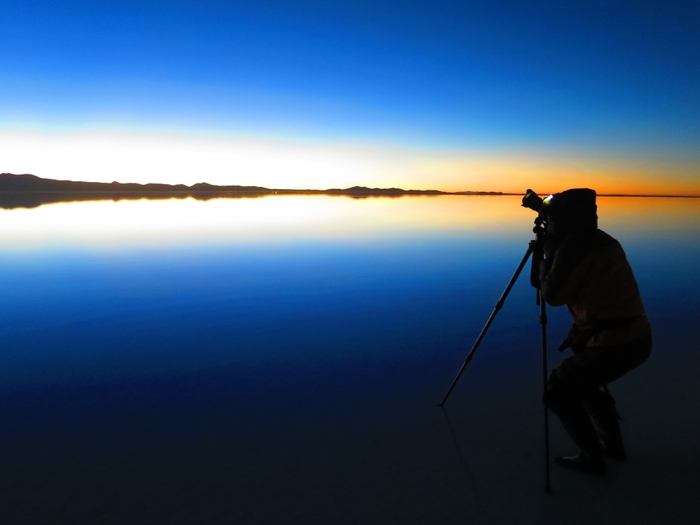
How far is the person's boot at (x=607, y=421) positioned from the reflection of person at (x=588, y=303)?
183 millimetres

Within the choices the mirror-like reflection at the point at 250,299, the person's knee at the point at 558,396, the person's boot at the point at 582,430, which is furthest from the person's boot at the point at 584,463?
the mirror-like reflection at the point at 250,299

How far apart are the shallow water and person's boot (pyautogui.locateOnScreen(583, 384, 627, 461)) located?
1.34m

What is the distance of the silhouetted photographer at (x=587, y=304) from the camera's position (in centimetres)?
245

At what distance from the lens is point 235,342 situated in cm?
525

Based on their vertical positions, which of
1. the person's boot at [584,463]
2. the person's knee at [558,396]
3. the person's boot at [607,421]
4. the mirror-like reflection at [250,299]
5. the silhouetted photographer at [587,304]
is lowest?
the mirror-like reflection at [250,299]

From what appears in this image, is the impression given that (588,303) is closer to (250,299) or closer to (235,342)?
(235,342)

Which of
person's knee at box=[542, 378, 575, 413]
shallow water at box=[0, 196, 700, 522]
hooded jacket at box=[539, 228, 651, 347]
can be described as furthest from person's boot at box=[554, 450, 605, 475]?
shallow water at box=[0, 196, 700, 522]

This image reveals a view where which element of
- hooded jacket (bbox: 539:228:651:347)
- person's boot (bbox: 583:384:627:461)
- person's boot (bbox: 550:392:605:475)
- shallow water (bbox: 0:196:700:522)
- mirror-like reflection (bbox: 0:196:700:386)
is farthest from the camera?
mirror-like reflection (bbox: 0:196:700:386)

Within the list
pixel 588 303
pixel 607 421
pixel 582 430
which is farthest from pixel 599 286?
pixel 607 421

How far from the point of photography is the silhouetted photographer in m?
2.45

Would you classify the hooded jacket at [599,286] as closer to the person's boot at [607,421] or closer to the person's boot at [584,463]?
the person's boot at [607,421]

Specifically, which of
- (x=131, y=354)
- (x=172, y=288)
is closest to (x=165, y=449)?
(x=131, y=354)

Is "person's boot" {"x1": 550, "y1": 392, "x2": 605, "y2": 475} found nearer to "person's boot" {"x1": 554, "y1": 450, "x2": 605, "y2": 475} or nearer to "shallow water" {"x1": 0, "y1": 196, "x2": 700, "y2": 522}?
"person's boot" {"x1": 554, "y1": 450, "x2": 605, "y2": 475}

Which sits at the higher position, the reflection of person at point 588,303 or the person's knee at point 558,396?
the reflection of person at point 588,303
